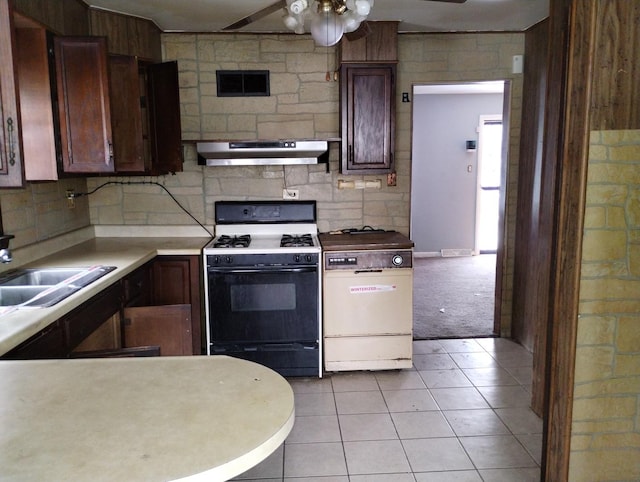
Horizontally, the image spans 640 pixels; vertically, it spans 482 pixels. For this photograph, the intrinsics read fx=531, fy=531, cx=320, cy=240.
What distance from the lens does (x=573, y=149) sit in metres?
1.98

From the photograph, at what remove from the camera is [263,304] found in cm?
368

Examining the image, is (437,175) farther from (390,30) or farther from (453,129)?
(390,30)

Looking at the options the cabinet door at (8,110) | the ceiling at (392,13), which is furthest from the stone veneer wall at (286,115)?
the cabinet door at (8,110)

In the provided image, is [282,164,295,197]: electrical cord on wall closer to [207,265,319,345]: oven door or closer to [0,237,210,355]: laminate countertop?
[0,237,210,355]: laminate countertop

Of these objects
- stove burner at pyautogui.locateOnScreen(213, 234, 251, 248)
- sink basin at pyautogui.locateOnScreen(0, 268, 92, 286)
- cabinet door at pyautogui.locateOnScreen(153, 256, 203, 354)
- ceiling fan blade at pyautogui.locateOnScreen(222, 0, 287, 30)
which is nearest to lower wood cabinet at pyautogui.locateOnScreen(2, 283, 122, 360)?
sink basin at pyautogui.locateOnScreen(0, 268, 92, 286)

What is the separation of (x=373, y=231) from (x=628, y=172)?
7.83ft

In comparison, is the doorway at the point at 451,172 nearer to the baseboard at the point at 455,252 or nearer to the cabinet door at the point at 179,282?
the baseboard at the point at 455,252

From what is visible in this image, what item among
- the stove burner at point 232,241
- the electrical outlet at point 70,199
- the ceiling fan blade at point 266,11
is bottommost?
the stove burner at point 232,241

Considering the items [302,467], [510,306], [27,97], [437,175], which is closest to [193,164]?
[27,97]

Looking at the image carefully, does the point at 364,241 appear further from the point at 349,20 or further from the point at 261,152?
the point at 349,20

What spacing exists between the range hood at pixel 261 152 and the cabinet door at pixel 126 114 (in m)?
0.47

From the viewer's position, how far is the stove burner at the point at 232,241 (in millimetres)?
3758

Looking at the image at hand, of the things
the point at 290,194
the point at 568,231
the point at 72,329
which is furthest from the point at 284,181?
the point at 568,231

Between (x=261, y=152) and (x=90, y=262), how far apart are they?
1.43 meters
